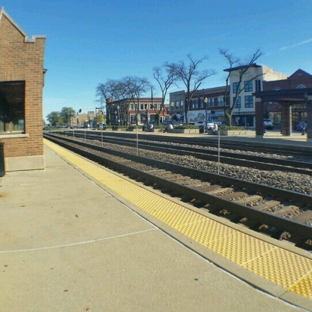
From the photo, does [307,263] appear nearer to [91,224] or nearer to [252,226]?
[252,226]

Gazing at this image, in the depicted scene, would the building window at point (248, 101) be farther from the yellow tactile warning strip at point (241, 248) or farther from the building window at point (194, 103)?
the yellow tactile warning strip at point (241, 248)

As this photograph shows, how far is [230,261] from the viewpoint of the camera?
4039 millimetres

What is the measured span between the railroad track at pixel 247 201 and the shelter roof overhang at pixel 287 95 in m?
20.4

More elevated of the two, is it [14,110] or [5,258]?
[14,110]

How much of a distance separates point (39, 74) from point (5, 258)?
8.21 m

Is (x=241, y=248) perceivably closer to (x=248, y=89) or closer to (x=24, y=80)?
(x=24, y=80)

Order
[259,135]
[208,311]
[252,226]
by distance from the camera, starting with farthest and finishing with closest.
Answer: [259,135], [252,226], [208,311]

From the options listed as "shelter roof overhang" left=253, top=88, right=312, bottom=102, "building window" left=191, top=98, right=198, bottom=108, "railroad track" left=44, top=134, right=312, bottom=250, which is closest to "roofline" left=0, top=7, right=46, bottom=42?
"railroad track" left=44, top=134, right=312, bottom=250

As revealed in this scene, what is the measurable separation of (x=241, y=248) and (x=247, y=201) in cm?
318

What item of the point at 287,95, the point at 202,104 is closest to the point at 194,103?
the point at 202,104

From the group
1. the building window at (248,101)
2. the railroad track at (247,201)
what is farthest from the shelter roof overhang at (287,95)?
the building window at (248,101)

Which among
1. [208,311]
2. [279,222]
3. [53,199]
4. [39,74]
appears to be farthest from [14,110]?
[208,311]

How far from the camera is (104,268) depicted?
12.8ft

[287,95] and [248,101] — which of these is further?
[248,101]
